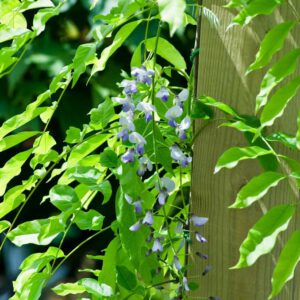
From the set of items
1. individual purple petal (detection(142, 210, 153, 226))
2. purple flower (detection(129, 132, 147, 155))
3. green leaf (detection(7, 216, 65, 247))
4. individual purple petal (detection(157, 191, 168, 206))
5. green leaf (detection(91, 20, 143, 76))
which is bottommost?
green leaf (detection(7, 216, 65, 247))

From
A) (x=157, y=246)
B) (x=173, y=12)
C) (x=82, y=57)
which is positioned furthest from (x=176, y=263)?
(x=173, y=12)

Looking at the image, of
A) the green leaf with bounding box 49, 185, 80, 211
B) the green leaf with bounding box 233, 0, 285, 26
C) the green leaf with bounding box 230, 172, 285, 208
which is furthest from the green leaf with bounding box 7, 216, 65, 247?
the green leaf with bounding box 233, 0, 285, 26

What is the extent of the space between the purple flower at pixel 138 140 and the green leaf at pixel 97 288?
260 millimetres

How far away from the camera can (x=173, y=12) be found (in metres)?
0.97

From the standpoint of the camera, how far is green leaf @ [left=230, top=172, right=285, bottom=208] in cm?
116

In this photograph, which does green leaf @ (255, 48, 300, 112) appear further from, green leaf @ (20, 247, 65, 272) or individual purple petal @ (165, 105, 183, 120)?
green leaf @ (20, 247, 65, 272)

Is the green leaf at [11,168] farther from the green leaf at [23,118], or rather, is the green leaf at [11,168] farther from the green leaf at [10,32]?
the green leaf at [10,32]

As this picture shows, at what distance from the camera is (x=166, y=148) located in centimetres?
135

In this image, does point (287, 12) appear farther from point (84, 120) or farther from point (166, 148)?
point (84, 120)

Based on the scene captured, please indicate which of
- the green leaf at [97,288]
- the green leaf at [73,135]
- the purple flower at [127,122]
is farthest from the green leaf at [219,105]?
the green leaf at [97,288]

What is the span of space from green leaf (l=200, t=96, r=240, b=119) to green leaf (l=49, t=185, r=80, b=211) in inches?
10.4

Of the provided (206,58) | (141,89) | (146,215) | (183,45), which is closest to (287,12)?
(206,58)

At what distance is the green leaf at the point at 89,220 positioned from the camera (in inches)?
54.7

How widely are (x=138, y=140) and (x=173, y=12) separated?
1.12ft
